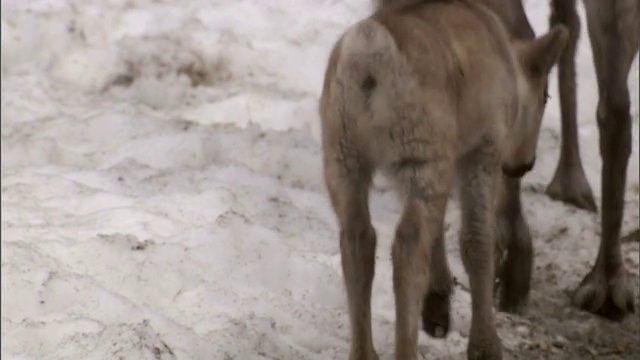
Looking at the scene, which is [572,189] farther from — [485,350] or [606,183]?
[485,350]

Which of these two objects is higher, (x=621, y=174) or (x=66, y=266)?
(x=621, y=174)

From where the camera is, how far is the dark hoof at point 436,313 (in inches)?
147

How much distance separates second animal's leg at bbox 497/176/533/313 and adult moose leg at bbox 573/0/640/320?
0.30m

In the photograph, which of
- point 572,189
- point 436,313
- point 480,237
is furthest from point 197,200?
point 572,189

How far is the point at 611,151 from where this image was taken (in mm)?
4332

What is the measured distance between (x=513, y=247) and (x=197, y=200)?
1270 mm

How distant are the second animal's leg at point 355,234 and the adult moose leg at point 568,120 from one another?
2.37m

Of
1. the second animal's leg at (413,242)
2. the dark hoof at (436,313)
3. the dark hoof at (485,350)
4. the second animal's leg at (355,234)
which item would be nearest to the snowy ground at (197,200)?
the dark hoof at (436,313)

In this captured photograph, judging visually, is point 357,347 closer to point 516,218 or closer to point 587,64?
point 516,218

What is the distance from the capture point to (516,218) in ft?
13.5

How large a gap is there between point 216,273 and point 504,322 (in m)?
1.05

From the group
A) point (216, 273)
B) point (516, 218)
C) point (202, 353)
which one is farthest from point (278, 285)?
point (516, 218)

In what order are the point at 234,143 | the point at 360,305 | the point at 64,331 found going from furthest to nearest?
the point at 234,143 < the point at 64,331 < the point at 360,305

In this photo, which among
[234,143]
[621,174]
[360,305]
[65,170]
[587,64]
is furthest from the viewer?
[587,64]
